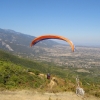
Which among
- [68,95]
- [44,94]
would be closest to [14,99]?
[44,94]

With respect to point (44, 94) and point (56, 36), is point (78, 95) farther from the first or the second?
point (56, 36)

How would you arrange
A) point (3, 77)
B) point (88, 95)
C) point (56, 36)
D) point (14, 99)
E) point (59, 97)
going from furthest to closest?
point (3, 77) < point (56, 36) < point (88, 95) < point (59, 97) < point (14, 99)

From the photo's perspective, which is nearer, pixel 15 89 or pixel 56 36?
pixel 15 89

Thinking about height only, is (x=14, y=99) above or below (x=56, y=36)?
below

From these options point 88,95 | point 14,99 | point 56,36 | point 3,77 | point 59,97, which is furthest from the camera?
point 3,77

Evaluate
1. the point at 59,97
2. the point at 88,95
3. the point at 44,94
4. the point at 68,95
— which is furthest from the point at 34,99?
the point at 88,95

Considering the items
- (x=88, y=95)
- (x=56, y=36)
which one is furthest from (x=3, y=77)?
(x=88, y=95)

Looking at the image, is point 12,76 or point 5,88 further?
point 12,76

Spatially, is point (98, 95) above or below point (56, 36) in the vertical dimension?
below

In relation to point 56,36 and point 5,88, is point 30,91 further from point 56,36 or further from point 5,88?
point 56,36
